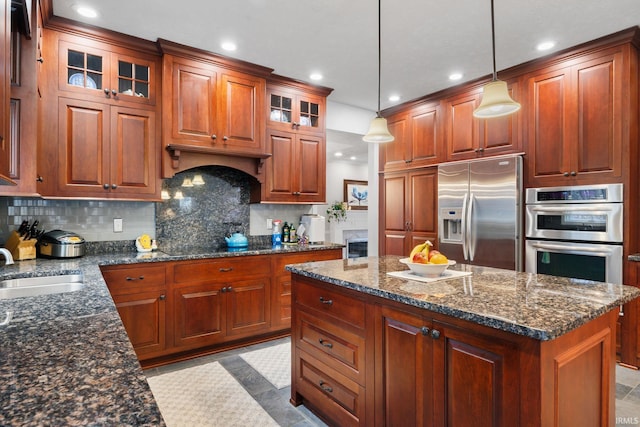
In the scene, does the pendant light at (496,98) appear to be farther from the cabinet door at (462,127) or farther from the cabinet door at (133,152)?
the cabinet door at (133,152)

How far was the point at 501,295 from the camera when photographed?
1540 mm

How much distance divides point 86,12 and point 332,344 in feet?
9.39

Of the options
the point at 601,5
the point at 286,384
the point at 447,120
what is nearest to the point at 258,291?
the point at 286,384

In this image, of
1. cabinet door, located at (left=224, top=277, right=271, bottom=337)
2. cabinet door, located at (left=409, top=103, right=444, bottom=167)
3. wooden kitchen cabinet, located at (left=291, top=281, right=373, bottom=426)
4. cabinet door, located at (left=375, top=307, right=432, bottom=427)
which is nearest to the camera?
cabinet door, located at (left=375, top=307, right=432, bottom=427)

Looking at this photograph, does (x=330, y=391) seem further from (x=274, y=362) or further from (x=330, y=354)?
(x=274, y=362)

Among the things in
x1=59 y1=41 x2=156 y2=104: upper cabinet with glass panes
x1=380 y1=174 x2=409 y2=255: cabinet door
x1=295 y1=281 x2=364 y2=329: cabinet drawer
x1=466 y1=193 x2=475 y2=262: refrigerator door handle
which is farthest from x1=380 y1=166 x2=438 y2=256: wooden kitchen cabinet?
x1=59 y1=41 x2=156 y2=104: upper cabinet with glass panes

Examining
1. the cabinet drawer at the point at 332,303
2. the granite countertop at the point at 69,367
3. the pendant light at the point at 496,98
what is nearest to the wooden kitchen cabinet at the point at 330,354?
the cabinet drawer at the point at 332,303

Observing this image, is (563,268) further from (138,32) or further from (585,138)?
(138,32)

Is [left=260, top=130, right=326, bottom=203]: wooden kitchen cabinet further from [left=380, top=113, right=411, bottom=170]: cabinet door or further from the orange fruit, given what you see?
the orange fruit

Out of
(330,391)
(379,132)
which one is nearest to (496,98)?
(379,132)

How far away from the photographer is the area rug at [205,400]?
2176mm

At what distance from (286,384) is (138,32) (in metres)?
2.96

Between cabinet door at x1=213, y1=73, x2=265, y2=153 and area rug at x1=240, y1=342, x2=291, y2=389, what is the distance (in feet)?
6.14

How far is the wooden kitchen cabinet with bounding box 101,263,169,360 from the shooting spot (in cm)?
275
